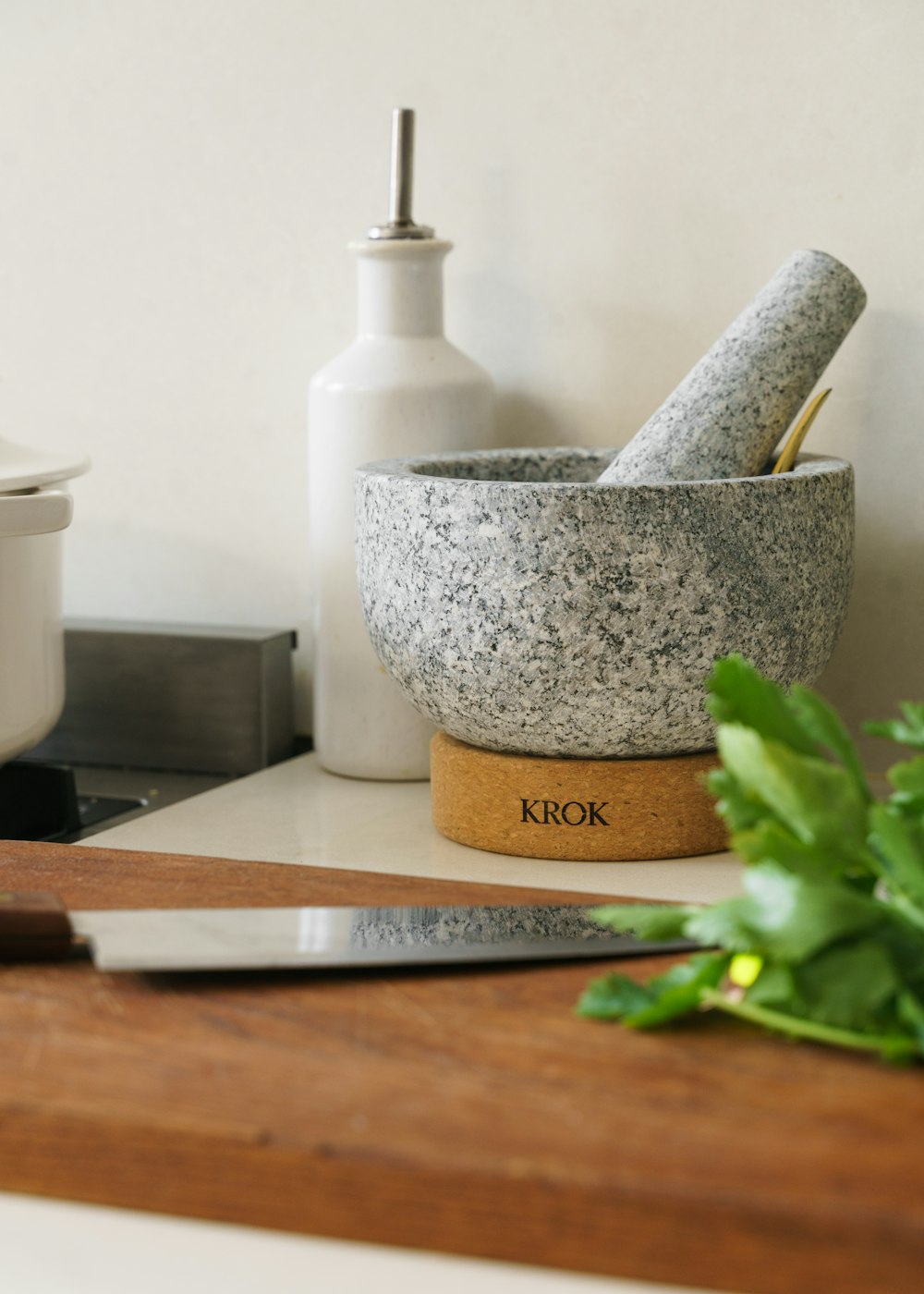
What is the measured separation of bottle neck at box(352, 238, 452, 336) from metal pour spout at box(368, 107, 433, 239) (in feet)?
0.04

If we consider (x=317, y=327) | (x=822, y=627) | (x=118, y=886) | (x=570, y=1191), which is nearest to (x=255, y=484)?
(x=317, y=327)

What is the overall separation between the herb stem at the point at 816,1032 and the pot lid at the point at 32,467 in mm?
546

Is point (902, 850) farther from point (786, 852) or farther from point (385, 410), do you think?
point (385, 410)

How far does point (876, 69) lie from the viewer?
38.2 inches

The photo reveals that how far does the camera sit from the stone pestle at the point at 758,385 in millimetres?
880

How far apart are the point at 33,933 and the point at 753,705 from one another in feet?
0.79

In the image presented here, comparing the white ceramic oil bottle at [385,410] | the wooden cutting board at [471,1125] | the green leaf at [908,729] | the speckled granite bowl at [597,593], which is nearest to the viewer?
the wooden cutting board at [471,1125]

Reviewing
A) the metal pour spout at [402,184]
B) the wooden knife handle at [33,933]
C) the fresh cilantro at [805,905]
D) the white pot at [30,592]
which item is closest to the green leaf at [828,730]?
the fresh cilantro at [805,905]

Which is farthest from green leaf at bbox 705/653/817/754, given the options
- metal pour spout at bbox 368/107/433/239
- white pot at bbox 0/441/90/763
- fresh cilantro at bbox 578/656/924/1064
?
metal pour spout at bbox 368/107/433/239

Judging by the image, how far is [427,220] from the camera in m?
1.09

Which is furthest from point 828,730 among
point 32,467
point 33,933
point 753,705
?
point 32,467

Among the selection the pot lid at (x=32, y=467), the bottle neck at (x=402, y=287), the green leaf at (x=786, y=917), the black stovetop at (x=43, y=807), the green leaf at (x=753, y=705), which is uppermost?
the bottle neck at (x=402, y=287)

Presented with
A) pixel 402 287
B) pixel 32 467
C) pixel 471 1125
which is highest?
pixel 402 287

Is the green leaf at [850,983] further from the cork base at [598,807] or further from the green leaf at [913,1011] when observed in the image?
the cork base at [598,807]
